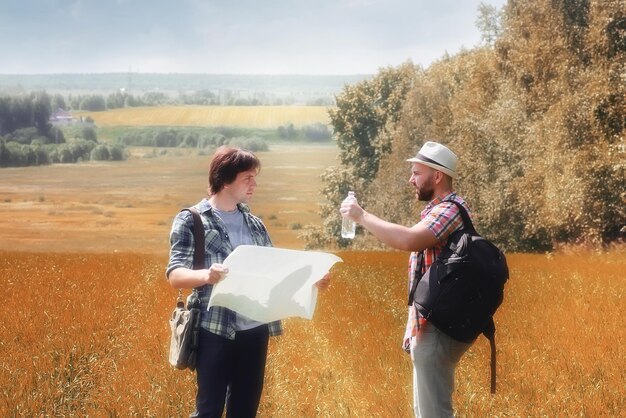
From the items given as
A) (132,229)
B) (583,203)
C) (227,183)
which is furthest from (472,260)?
(132,229)

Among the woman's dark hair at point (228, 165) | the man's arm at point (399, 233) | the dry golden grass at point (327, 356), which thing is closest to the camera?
the man's arm at point (399, 233)

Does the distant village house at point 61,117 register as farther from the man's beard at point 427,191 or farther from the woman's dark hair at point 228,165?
the man's beard at point 427,191

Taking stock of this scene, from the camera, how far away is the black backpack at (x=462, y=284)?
401 cm

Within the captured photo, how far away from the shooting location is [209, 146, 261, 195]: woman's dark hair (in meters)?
4.03

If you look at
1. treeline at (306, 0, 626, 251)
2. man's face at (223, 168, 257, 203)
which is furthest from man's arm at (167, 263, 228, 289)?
treeline at (306, 0, 626, 251)

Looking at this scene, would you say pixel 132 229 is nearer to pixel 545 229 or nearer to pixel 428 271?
pixel 545 229

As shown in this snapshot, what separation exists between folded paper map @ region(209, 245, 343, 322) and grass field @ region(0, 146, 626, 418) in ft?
6.30

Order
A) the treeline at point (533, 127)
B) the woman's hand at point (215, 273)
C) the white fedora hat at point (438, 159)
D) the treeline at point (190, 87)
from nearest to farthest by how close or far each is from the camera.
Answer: the woman's hand at point (215, 273) → the white fedora hat at point (438, 159) → the treeline at point (533, 127) → the treeline at point (190, 87)

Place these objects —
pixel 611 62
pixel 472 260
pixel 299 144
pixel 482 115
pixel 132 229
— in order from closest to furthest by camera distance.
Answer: pixel 472 260 → pixel 611 62 → pixel 482 115 → pixel 132 229 → pixel 299 144

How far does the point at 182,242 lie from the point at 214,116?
3998 centimetres

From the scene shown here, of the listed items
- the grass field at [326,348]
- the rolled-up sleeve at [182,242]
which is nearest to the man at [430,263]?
the rolled-up sleeve at [182,242]

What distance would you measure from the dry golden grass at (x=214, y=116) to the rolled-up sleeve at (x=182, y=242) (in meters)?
29.0

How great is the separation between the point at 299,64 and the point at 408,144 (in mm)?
11702

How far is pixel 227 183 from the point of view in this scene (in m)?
4.06
